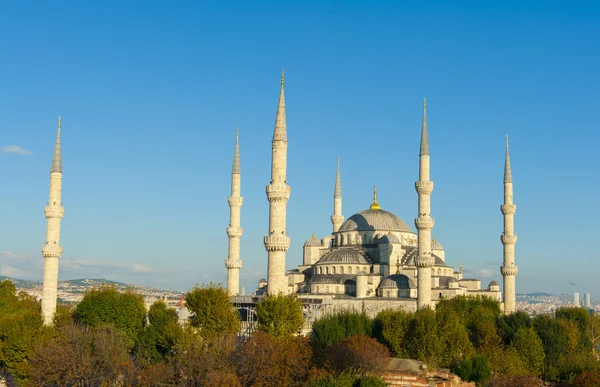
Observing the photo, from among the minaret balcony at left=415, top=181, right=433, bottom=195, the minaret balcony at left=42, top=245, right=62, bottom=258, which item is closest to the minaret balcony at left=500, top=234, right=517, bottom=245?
the minaret balcony at left=415, top=181, right=433, bottom=195

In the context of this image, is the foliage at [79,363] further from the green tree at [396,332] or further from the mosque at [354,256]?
the green tree at [396,332]

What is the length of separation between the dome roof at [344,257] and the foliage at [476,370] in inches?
782

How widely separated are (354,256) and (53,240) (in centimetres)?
1937

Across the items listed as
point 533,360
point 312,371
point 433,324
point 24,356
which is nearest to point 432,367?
point 433,324

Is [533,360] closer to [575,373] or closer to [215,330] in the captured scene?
[575,373]

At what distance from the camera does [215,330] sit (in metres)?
35.0

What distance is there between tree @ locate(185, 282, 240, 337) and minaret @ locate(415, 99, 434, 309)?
11.9 m

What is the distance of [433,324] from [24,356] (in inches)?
686

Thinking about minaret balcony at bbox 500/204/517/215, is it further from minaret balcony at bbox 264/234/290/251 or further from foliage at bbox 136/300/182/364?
foliage at bbox 136/300/182/364

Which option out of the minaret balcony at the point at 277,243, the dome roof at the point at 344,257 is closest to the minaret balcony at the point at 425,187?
the dome roof at the point at 344,257

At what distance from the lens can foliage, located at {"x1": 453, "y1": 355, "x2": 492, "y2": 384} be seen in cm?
3167

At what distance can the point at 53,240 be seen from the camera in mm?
42281

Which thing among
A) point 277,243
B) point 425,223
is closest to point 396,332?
point 277,243

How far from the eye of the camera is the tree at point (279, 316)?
34438 mm
